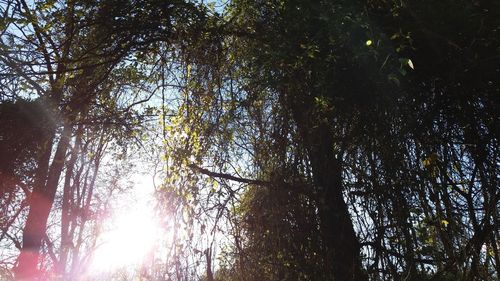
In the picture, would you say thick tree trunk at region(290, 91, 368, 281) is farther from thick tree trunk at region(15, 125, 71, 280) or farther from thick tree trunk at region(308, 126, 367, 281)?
thick tree trunk at region(15, 125, 71, 280)

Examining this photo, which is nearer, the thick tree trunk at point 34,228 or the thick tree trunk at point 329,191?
the thick tree trunk at point 329,191

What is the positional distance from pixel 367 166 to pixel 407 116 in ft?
1.31

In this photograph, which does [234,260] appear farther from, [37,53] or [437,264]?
[37,53]

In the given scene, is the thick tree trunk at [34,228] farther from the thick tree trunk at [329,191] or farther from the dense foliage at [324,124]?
the thick tree trunk at [329,191]

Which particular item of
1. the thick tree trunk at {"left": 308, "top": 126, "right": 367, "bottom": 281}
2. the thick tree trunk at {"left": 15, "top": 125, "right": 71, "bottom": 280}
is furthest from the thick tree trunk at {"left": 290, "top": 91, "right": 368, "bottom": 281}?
the thick tree trunk at {"left": 15, "top": 125, "right": 71, "bottom": 280}

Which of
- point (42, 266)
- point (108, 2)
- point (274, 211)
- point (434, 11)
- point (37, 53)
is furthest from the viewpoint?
point (42, 266)

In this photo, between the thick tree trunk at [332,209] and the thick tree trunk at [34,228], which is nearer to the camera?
the thick tree trunk at [332,209]

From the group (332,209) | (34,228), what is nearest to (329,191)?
(332,209)

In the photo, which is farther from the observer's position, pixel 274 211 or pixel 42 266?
pixel 42 266

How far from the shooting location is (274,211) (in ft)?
8.86

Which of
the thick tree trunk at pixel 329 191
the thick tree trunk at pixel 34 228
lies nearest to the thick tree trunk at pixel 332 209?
the thick tree trunk at pixel 329 191

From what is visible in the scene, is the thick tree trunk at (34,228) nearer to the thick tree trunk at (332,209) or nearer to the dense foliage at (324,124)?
the dense foliage at (324,124)

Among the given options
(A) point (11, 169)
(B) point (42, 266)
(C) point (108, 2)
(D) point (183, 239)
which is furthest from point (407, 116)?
(B) point (42, 266)

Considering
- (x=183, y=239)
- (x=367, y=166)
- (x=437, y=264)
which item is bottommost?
(x=437, y=264)
